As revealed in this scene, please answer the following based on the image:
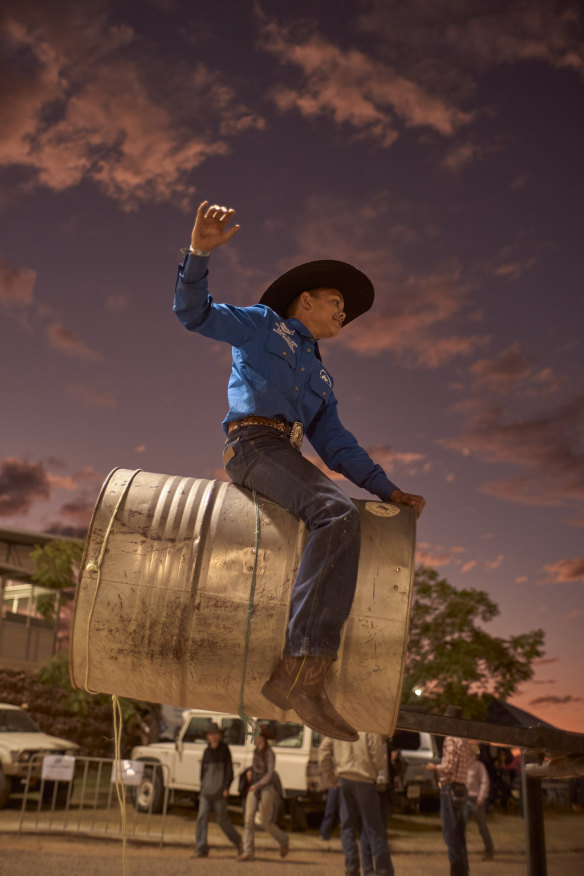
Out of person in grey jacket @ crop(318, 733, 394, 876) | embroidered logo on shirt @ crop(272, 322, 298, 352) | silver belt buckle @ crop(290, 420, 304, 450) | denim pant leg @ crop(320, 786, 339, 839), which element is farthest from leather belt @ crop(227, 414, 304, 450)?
denim pant leg @ crop(320, 786, 339, 839)

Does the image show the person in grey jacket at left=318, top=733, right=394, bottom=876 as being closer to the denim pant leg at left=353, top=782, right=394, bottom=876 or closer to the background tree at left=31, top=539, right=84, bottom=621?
the denim pant leg at left=353, top=782, right=394, bottom=876

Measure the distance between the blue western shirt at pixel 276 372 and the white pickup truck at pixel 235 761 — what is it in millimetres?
10330

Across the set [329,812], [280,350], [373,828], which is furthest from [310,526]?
[329,812]

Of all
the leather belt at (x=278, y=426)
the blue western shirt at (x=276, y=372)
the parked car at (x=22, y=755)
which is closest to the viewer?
the blue western shirt at (x=276, y=372)

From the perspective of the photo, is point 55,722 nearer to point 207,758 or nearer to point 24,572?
point 24,572

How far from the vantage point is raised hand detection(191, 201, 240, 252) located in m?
3.29

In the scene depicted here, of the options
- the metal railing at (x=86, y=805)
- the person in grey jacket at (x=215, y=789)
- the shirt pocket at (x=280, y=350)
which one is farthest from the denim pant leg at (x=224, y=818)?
the shirt pocket at (x=280, y=350)

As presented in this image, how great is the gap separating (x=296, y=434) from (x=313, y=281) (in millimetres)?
964

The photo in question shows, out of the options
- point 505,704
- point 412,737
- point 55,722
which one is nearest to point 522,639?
point 505,704

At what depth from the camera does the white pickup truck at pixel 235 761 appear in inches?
548

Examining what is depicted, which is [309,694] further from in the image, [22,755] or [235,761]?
[22,755]

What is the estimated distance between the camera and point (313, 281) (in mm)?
4195

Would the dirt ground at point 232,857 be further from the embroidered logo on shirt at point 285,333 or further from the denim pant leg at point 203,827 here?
the embroidered logo on shirt at point 285,333

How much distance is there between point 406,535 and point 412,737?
18.0m
